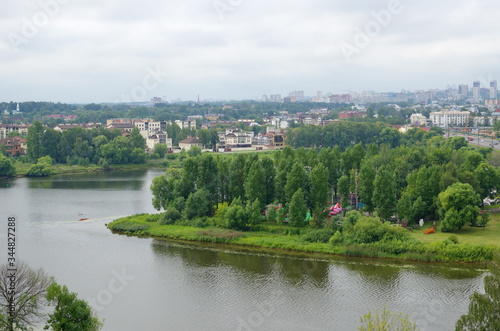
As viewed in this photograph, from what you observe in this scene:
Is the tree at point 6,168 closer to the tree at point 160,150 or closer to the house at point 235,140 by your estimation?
the tree at point 160,150

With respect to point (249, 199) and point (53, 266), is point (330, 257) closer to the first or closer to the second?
point (249, 199)

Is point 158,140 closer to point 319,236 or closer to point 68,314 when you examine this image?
point 319,236

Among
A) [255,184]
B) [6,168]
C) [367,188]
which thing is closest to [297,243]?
[255,184]

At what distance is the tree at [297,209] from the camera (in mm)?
15219

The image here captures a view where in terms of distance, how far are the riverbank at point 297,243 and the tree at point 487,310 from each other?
546 cm

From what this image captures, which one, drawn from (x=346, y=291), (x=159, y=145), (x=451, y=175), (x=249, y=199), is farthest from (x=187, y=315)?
(x=159, y=145)

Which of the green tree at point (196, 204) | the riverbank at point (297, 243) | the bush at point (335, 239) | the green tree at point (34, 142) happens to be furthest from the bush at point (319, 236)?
the green tree at point (34, 142)

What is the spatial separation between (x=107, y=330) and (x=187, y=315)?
1.46m

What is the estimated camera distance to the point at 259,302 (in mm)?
10820

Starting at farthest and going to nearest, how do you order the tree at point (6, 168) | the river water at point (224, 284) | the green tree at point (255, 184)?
1. the tree at point (6, 168)
2. the green tree at point (255, 184)
3. the river water at point (224, 284)

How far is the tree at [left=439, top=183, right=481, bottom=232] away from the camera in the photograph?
14359mm

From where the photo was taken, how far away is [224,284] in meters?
11.9

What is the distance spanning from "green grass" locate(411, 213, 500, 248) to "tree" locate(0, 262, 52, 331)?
9.04m

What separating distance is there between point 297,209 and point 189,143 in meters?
25.0
